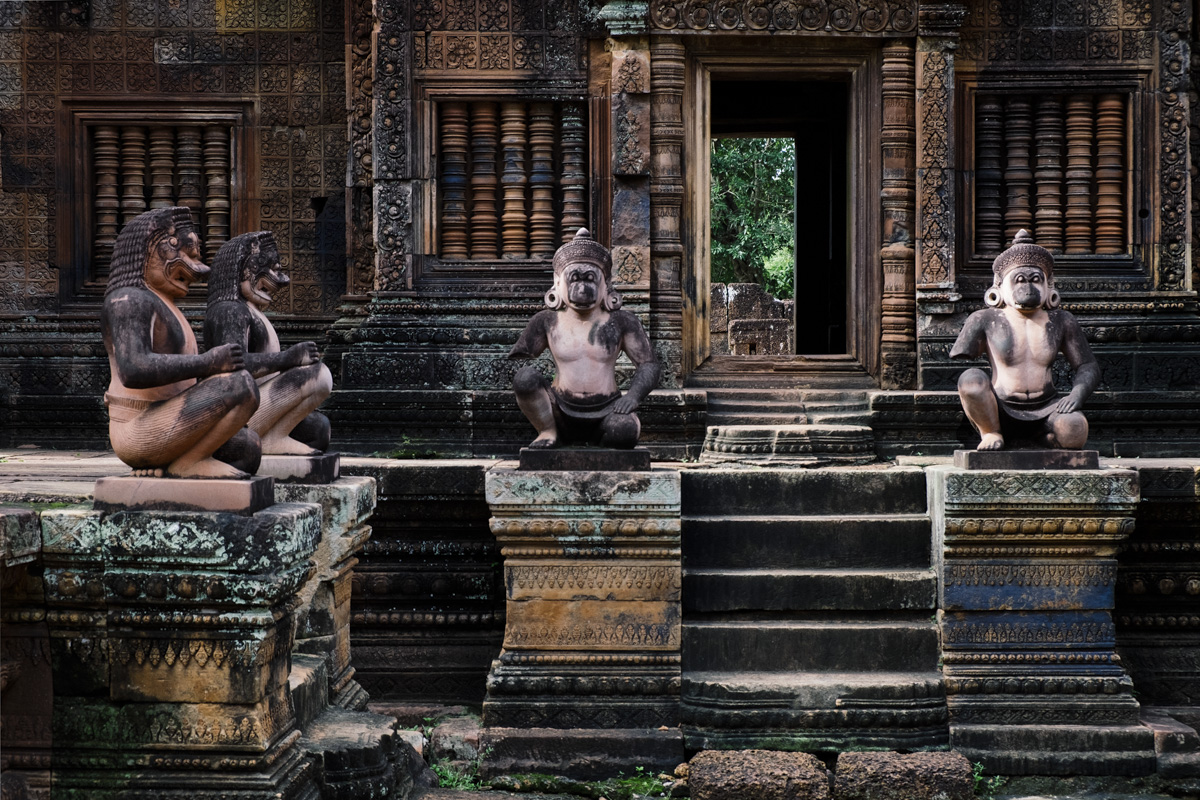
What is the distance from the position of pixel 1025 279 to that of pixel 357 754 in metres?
3.54

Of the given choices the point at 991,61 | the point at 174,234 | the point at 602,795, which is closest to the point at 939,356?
the point at 991,61

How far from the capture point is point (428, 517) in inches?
249

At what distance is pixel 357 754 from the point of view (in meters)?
4.26

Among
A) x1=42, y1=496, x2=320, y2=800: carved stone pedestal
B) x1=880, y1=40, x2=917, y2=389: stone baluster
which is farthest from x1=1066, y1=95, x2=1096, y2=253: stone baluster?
x1=42, y1=496, x2=320, y2=800: carved stone pedestal

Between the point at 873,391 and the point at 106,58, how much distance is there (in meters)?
5.41

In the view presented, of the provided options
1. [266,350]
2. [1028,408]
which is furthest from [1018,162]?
[266,350]

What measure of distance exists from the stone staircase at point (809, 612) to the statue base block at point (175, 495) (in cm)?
247

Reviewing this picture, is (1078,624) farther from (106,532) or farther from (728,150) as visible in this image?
(728,150)

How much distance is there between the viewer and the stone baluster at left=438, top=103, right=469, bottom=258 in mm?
7602

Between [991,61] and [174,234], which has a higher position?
[991,61]

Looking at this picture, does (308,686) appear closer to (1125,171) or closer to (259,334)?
(259,334)

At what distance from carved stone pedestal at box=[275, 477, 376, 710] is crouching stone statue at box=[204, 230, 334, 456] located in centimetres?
19

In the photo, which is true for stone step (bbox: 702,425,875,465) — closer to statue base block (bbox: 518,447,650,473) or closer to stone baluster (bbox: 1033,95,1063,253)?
statue base block (bbox: 518,447,650,473)

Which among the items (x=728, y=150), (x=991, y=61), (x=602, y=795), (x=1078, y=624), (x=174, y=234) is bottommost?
(x=602, y=795)
